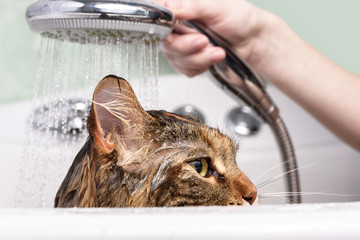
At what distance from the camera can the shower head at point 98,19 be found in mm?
564

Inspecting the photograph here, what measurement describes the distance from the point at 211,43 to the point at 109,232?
711 millimetres

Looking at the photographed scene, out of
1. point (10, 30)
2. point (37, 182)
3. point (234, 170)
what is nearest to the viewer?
point (234, 170)

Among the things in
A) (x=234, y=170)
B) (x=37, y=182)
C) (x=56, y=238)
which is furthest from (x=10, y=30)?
(x=56, y=238)

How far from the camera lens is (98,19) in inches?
22.5

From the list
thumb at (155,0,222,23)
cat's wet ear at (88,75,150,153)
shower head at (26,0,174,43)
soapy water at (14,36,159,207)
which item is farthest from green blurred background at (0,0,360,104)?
cat's wet ear at (88,75,150,153)

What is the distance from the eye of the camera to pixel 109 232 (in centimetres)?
25

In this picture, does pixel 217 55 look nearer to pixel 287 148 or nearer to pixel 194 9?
pixel 194 9

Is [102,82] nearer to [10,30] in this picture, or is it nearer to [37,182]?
[37,182]

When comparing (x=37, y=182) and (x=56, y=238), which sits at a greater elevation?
(x=56, y=238)

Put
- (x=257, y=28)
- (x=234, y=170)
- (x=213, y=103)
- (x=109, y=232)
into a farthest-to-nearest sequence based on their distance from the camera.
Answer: (x=213, y=103)
(x=257, y=28)
(x=234, y=170)
(x=109, y=232)

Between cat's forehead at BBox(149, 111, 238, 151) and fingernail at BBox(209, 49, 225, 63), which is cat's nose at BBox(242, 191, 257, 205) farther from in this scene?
fingernail at BBox(209, 49, 225, 63)

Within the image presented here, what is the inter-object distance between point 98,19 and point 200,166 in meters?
0.23

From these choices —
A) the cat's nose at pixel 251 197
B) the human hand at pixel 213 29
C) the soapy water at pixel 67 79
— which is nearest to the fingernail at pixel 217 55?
the human hand at pixel 213 29

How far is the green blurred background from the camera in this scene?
1.65 meters
